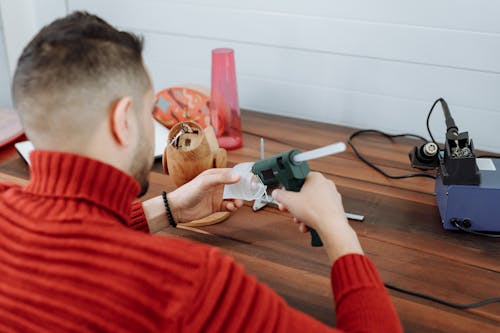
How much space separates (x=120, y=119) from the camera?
74 cm

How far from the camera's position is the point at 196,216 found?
1.10 meters

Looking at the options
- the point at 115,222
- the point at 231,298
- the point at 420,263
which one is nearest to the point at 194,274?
the point at 231,298

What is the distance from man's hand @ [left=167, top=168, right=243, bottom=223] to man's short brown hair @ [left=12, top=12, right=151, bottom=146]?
1.09ft

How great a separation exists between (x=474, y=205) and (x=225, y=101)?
645mm

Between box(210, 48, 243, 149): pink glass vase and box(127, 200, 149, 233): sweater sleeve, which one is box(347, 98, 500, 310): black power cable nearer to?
box(210, 48, 243, 149): pink glass vase

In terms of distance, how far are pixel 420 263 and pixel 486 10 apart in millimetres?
698

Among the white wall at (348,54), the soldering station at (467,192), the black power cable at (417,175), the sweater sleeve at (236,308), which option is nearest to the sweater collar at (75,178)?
the sweater sleeve at (236,308)

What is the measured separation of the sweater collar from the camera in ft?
2.35

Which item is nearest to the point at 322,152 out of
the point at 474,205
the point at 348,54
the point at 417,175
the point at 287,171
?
the point at 287,171

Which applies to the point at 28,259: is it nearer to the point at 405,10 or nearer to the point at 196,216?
the point at 196,216

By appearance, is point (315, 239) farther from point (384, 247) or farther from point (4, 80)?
point (4, 80)

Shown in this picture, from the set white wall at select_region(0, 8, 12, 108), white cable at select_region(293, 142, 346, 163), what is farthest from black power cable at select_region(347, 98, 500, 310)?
white wall at select_region(0, 8, 12, 108)

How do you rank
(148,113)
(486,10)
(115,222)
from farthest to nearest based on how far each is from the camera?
(486,10), (148,113), (115,222)

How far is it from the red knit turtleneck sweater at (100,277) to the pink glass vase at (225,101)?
0.69 m
